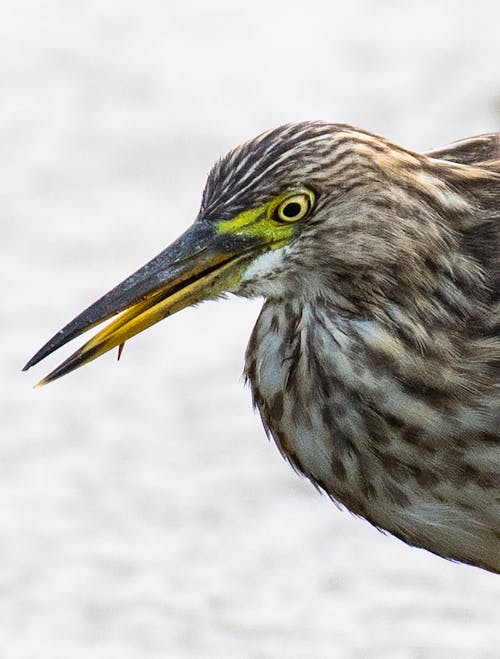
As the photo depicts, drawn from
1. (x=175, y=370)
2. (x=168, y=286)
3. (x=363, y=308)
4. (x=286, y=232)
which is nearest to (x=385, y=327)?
(x=363, y=308)

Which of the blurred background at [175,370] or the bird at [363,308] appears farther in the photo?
the blurred background at [175,370]

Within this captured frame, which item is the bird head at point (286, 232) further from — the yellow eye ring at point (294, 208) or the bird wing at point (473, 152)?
the bird wing at point (473, 152)

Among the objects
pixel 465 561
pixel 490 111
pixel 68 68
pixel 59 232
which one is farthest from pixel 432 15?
pixel 465 561

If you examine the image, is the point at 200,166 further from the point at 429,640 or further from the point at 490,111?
the point at 429,640

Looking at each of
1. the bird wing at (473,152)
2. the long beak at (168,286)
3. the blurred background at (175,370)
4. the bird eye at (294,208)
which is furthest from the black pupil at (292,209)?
the blurred background at (175,370)

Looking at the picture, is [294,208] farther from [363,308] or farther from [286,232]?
[363,308]

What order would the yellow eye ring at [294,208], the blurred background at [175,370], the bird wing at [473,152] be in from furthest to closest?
the blurred background at [175,370]
the bird wing at [473,152]
the yellow eye ring at [294,208]

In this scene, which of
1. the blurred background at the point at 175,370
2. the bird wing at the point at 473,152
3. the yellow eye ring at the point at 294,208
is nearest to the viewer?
the yellow eye ring at the point at 294,208
